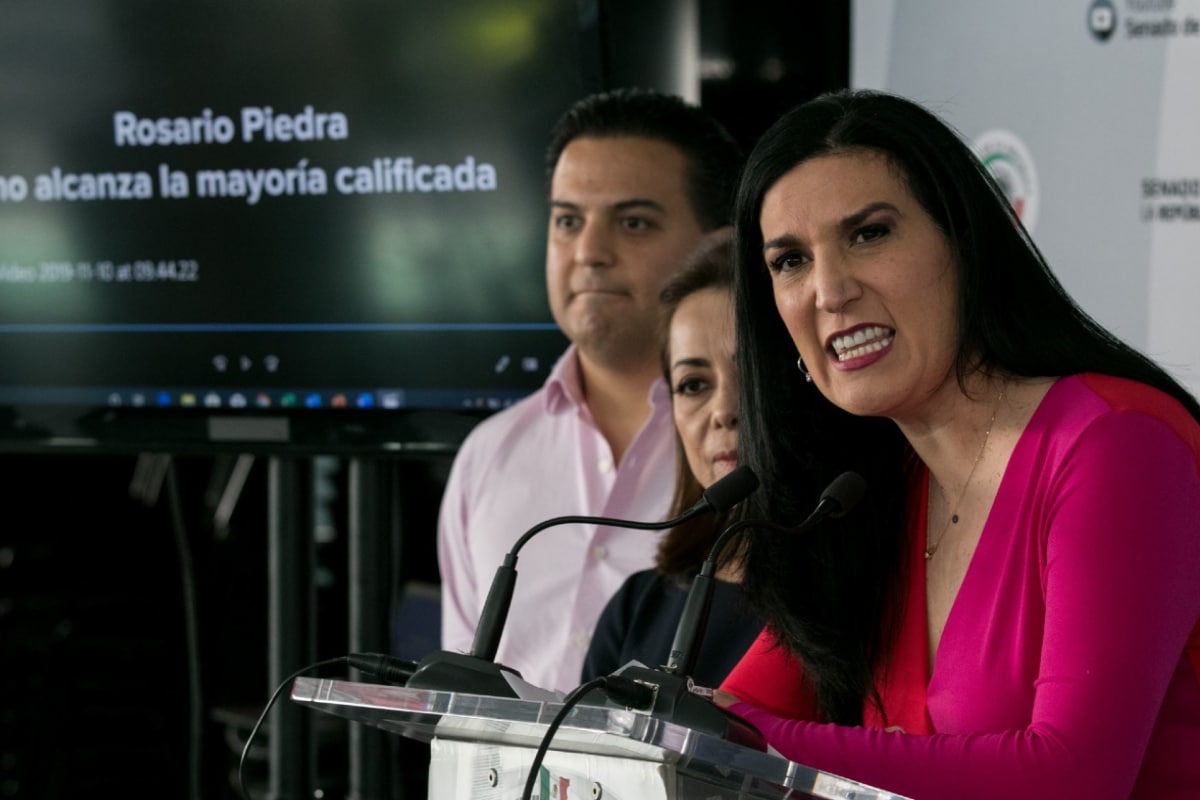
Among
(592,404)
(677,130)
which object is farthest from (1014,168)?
(592,404)

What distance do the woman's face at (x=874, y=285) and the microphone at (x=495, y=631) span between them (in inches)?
12.3

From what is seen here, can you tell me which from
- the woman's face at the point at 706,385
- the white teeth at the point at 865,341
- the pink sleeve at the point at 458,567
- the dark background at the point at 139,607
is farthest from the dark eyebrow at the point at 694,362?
the dark background at the point at 139,607

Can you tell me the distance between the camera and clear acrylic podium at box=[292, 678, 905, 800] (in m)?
1.12

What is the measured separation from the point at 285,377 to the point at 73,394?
45 centimetres

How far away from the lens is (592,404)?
2.82 meters

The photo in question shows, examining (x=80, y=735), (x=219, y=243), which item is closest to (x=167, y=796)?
(x=80, y=735)

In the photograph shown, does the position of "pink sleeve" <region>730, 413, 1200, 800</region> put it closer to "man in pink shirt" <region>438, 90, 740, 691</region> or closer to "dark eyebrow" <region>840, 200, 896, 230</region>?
"dark eyebrow" <region>840, 200, 896, 230</region>

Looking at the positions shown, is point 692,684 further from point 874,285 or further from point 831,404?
point 831,404

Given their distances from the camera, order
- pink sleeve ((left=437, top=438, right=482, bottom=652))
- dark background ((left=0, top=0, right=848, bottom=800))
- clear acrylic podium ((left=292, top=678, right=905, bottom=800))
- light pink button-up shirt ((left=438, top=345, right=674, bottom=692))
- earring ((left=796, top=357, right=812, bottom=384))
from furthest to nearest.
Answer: dark background ((left=0, top=0, right=848, bottom=800)) → pink sleeve ((left=437, top=438, right=482, bottom=652)) → light pink button-up shirt ((left=438, top=345, right=674, bottom=692)) → earring ((left=796, top=357, right=812, bottom=384)) → clear acrylic podium ((left=292, top=678, right=905, bottom=800))

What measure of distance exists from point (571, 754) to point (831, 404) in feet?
2.52

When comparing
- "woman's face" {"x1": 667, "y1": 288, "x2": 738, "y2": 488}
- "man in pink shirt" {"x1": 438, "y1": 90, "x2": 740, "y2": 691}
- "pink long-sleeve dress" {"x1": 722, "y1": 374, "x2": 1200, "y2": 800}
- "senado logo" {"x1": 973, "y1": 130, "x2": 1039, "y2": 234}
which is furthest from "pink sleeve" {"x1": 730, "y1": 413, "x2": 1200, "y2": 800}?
"man in pink shirt" {"x1": 438, "y1": 90, "x2": 740, "y2": 691}

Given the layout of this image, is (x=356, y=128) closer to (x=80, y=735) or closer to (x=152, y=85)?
(x=152, y=85)

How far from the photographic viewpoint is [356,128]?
294cm

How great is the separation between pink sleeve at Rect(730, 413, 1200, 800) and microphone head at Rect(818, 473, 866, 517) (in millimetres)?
210
